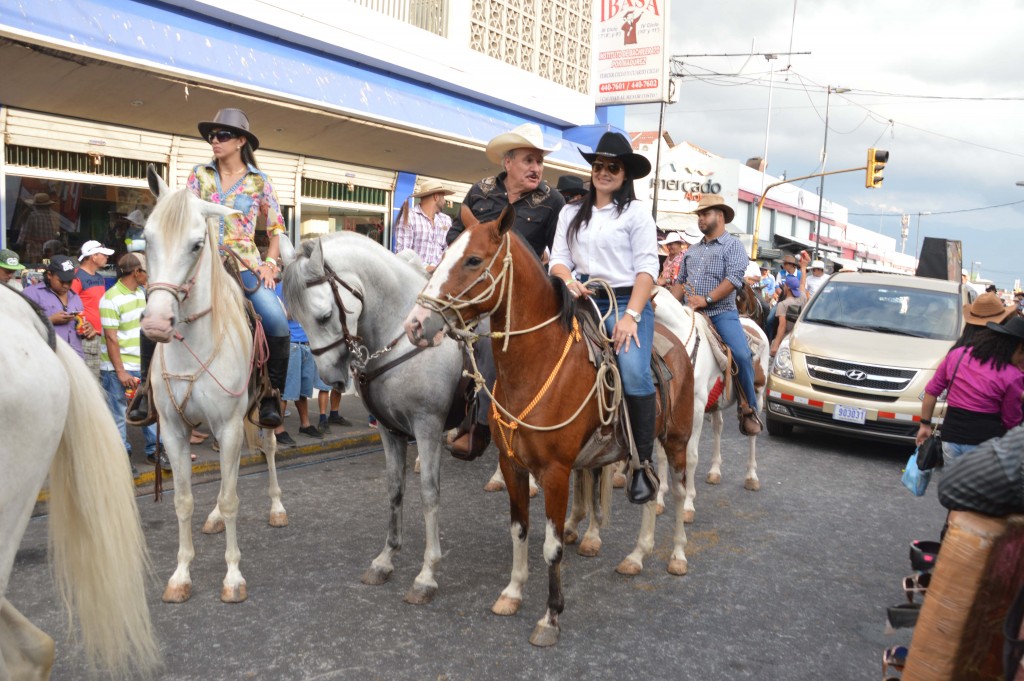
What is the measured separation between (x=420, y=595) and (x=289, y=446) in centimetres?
392

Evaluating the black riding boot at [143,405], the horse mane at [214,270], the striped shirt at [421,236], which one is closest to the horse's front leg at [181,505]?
the black riding boot at [143,405]

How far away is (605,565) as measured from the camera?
17.0 feet

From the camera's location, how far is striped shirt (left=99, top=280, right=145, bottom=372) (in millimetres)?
6652

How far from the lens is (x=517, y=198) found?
17.1ft

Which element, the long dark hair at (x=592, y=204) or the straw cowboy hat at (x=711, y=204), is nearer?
the long dark hair at (x=592, y=204)

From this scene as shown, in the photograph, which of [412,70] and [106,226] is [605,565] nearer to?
[106,226]

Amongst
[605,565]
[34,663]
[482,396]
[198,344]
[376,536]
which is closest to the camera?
[34,663]

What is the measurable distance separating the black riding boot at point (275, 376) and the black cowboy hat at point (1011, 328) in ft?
15.0

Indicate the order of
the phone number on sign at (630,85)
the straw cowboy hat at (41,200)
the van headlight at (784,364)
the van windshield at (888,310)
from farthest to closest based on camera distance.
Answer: the phone number on sign at (630,85), the van windshield at (888,310), the van headlight at (784,364), the straw cowboy hat at (41,200)

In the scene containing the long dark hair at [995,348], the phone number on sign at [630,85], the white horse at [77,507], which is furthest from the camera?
the phone number on sign at [630,85]

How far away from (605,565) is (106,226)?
799cm

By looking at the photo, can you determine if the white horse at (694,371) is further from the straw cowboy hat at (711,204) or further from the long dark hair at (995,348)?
the long dark hair at (995,348)

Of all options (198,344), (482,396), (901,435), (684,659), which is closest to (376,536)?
(482,396)

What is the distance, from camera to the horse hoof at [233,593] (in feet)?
14.3
